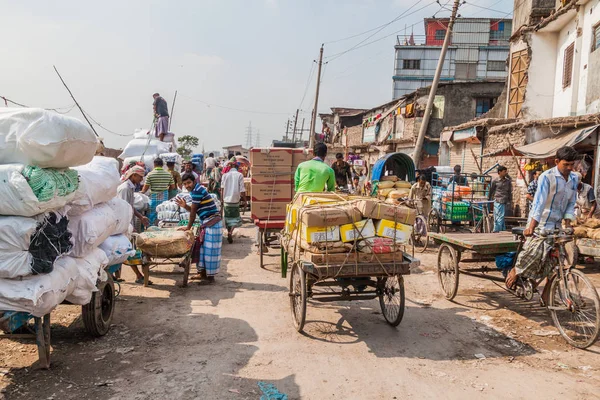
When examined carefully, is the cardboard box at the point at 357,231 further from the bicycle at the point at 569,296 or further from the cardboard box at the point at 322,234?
the bicycle at the point at 569,296

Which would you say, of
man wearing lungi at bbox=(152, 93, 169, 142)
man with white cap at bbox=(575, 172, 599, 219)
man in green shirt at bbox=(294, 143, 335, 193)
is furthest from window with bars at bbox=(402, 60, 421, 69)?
man in green shirt at bbox=(294, 143, 335, 193)

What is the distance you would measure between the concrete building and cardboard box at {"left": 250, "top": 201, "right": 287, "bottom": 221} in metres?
40.0

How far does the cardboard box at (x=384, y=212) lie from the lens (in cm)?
473

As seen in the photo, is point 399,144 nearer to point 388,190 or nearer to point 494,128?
point 494,128

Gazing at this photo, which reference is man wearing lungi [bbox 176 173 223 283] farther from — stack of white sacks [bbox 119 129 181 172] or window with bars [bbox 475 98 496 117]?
window with bars [bbox 475 98 496 117]

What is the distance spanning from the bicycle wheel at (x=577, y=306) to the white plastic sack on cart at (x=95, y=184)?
504cm

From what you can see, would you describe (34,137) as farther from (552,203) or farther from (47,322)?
(552,203)

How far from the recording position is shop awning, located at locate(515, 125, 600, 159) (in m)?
10.9

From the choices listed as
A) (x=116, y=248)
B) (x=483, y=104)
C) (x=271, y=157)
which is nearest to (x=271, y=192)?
(x=271, y=157)

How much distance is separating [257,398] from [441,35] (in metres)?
54.5

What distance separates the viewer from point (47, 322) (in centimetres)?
400

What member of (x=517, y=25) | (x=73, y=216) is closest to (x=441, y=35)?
(x=517, y=25)

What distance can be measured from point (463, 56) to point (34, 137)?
48694mm

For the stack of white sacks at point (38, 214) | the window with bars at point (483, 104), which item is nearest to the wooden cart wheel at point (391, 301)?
the stack of white sacks at point (38, 214)
